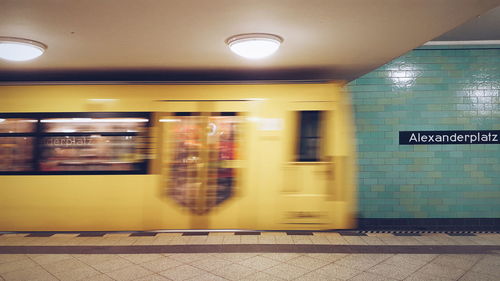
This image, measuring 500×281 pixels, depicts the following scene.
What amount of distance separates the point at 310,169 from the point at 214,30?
7.93 feet

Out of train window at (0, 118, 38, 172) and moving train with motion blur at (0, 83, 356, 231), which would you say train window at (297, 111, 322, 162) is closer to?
moving train with motion blur at (0, 83, 356, 231)

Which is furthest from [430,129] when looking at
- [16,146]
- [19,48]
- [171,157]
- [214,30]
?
[16,146]

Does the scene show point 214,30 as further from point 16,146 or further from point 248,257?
point 16,146

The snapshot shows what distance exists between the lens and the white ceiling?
2.89 metres

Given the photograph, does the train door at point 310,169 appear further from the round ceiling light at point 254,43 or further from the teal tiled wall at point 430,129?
the teal tiled wall at point 430,129

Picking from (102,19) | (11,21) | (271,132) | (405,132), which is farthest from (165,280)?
(405,132)

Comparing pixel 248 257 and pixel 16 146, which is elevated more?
pixel 16 146

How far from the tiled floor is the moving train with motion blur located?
29 centimetres

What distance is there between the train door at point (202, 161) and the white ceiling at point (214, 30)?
845 mm

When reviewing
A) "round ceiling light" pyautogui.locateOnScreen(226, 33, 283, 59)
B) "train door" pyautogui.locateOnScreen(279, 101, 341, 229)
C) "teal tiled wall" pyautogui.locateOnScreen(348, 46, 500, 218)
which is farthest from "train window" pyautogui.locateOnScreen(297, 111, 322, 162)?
"teal tiled wall" pyautogui.locateOnScreen(348, 46, 500, 218)

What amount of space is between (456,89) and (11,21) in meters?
6.74

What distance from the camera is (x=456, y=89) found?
5.62 m

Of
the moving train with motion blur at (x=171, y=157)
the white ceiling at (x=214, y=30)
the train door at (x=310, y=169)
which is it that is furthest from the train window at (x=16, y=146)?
the train door at (x=310, y=169)

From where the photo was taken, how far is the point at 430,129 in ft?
18.5
